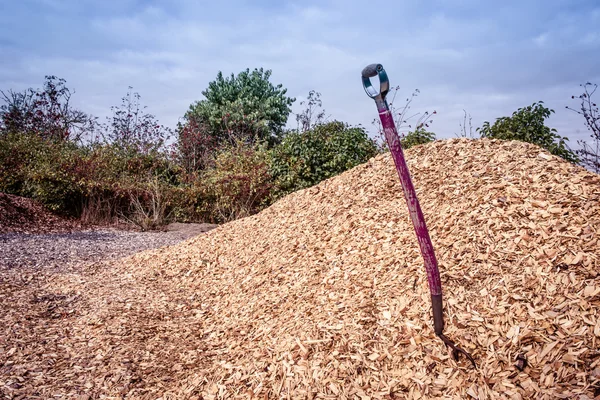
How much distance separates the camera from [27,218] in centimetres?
966

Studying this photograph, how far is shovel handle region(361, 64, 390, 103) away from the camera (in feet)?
7.32

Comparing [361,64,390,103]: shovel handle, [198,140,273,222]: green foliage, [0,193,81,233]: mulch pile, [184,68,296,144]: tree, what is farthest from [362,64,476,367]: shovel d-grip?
[184,68,296,144]: tree

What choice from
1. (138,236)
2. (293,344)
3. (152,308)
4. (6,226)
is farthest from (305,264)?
(6,226)

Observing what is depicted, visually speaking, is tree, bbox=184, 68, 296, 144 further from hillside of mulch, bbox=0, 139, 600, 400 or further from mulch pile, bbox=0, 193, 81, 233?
hillside of mulch, bbox=0, 139, 600, 400

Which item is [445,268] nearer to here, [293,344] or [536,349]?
[536,349]

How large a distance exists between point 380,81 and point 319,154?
7.10 metres

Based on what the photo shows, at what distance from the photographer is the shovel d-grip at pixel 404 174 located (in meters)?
2.26

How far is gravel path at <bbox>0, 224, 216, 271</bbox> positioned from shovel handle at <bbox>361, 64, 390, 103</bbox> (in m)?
5.01

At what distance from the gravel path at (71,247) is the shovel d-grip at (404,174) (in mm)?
4989

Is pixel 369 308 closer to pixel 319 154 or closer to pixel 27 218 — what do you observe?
pixel 319 154

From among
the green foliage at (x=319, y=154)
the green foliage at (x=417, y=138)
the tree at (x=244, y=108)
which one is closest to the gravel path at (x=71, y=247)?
the green foliage at (x=319, y=154)

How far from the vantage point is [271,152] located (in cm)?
1002

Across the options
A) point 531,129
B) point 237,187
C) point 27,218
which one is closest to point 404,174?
point 531,129

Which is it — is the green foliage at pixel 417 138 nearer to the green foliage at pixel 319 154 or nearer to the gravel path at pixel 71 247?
the green foliage at pixel 319 154
